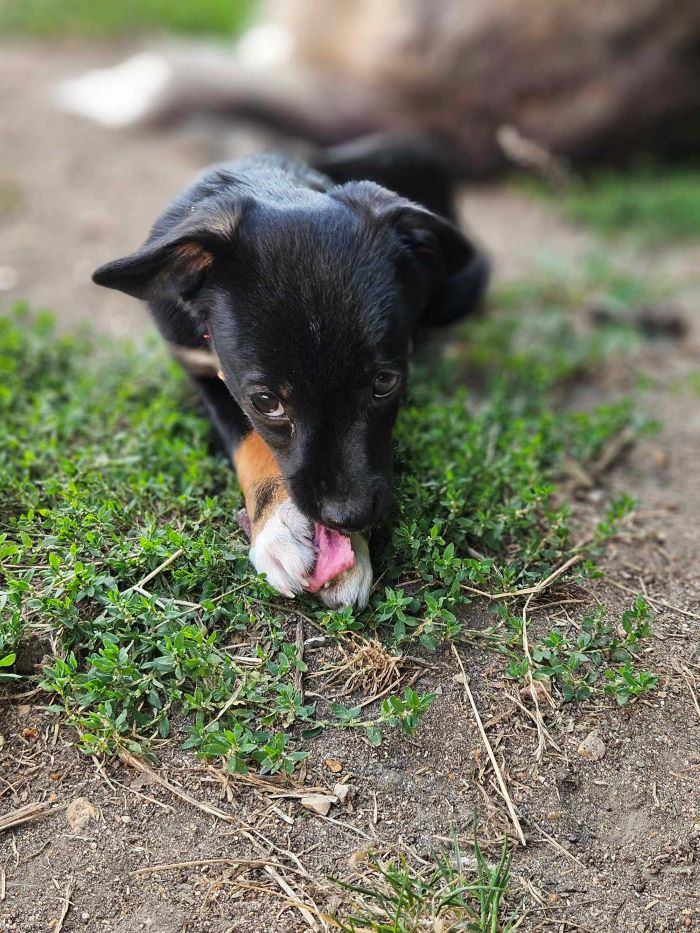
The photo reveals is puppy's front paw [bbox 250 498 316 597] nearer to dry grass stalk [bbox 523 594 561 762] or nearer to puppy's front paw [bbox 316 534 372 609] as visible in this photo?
puppy's front paw [bbox 316 534 372 609]

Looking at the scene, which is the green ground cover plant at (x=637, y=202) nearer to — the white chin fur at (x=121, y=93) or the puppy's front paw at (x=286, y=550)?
the white chin fur at (x=121, y=93)

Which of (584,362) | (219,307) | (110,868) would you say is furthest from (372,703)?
(584,362)

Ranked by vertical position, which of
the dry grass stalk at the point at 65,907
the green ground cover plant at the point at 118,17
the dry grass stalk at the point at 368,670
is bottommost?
the dry grass stalk at the point at 65,907

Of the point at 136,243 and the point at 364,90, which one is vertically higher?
the point at 364,90

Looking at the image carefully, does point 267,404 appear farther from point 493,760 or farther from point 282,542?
point 493,760

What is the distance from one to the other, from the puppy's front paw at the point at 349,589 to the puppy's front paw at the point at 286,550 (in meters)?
0.08

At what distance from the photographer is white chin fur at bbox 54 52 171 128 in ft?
25.0

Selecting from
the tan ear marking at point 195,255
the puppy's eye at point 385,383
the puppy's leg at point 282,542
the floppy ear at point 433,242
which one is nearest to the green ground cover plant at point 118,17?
the floppy ear at point 433,242

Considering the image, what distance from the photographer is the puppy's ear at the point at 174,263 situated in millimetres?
2799

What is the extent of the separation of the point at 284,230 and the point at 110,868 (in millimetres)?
1870

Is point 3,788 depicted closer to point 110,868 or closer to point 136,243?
point 110,868

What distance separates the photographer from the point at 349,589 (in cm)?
277

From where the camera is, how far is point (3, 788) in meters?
2.49

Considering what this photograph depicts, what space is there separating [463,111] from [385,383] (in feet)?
18.1
